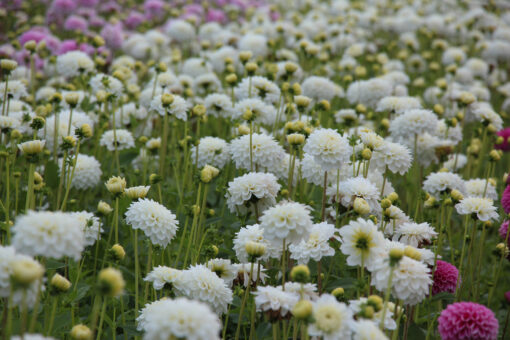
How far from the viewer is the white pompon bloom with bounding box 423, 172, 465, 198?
2.86 metres

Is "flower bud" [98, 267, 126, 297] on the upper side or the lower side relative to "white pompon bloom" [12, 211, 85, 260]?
lower

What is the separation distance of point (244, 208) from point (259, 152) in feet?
0.92

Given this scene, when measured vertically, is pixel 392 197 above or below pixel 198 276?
above

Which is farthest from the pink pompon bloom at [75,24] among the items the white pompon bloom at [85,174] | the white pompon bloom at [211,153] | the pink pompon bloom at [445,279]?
the pink pompon bloom at [445,279]

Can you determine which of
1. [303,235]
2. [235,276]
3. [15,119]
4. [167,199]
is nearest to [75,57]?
[15,119]

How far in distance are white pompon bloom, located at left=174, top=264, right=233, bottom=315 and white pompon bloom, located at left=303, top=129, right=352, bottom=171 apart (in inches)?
25.6

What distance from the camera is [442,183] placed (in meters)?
2.87

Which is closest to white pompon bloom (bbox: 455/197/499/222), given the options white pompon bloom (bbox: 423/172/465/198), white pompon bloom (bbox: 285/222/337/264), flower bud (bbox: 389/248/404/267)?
white pompon bloom (bbox: 423/172/465/198)

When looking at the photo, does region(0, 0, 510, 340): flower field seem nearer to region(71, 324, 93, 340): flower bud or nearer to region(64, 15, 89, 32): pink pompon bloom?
region(71, 324, 93, 340): flower bud

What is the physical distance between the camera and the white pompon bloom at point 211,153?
2.89 m

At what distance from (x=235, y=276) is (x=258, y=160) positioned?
2.36 feet

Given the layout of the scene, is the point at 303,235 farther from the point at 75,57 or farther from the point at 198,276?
the point at 75,57

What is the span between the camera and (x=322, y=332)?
143 cm

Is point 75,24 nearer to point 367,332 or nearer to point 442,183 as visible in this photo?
point 442,183
